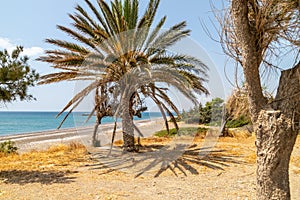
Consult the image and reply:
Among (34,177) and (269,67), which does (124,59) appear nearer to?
(34,177)

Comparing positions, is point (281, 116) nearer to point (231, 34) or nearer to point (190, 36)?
point (231, 34)

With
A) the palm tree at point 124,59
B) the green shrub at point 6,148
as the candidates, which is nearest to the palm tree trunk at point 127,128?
the palm tree at point 124,59

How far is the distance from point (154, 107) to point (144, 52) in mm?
2054

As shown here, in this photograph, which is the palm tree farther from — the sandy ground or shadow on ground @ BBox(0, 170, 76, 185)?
shadow on ground @ BBox(0, 170, 76, 185)

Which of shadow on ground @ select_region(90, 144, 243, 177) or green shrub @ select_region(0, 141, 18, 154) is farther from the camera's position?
green shrub @ select_region(0, 141, 18, 154)

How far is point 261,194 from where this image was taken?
2.30m

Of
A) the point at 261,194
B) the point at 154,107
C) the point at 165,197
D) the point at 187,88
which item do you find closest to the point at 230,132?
the point at 154,107

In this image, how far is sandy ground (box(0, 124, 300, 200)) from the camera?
151 inches

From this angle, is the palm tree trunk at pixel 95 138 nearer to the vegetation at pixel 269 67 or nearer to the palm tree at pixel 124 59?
the palm tree at pixel 124 59

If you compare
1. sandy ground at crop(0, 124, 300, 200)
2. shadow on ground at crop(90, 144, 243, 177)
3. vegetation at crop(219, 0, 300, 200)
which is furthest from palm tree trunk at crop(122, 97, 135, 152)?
vegetation at crop(219, 0, 300, 200)

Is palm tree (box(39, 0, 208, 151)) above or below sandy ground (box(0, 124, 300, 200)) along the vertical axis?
above

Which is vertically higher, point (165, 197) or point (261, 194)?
point (261, 194)

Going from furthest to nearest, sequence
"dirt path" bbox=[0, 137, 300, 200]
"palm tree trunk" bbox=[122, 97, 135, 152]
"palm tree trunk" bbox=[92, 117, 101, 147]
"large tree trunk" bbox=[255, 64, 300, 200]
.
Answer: "palm tree trunk" bbox=[92, 117, 101, 147] → "palm tree trunk" bbox=[122, 97, 135, 152] → "dirt path" bbox=[0, 137, 300, 200] → "large tree trunk" bbox=[255, 64, 300, 200]

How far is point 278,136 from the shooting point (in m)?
2.11
